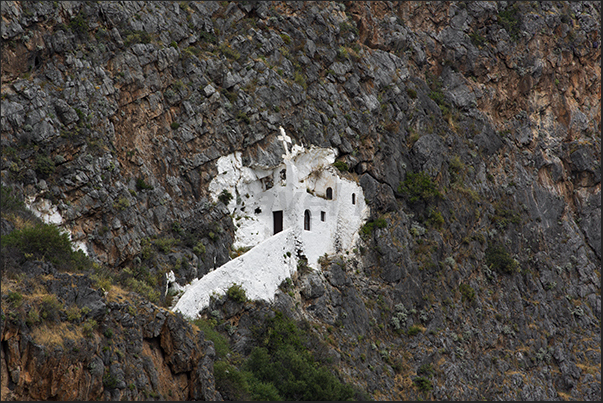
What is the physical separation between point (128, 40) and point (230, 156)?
968cm

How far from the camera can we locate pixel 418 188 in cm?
5000

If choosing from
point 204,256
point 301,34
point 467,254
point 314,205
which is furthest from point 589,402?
point 301,34

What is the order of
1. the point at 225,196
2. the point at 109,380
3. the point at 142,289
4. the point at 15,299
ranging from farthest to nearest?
the point at 225,196 → the point at 142,289 → the point at 109,380 → the point at 15,299

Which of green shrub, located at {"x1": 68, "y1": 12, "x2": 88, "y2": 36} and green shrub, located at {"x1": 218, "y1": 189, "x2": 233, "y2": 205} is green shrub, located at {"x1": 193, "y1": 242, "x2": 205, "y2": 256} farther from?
green shrub, located at {"x1": 68, "y1": 12, "x2": 88, "y2": 36}

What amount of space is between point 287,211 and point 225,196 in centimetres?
435

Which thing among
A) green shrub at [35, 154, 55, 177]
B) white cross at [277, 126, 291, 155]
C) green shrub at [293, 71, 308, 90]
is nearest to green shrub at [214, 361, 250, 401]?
green shrub at [35, 154, 55, 177]

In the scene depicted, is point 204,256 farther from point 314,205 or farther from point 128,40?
point 128,40

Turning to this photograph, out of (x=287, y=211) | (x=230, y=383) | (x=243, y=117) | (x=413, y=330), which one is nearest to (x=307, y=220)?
(x=287, y=211)

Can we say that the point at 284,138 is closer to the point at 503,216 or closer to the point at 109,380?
the point at 503,216

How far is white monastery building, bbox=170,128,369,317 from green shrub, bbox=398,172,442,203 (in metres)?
4.85

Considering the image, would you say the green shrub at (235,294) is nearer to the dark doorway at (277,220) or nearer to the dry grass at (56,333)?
the dark doorway at (277,220)

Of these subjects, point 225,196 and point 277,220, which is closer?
point 225,196

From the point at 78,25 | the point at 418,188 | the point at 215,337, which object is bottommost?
the point at 215,337

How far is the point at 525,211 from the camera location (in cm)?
5712
